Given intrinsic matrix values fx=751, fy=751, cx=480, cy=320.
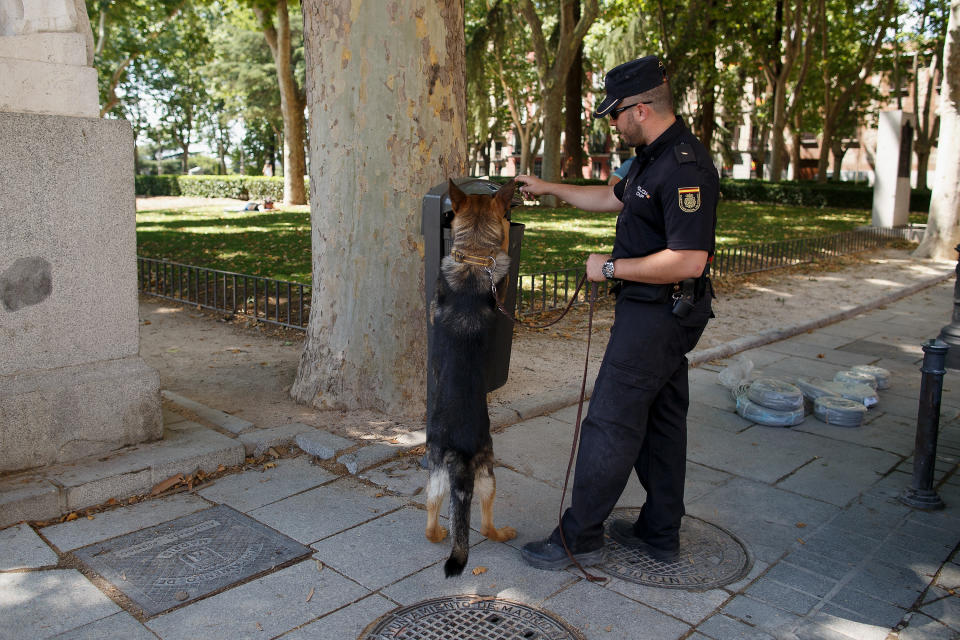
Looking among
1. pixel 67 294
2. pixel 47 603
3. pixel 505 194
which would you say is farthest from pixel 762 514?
pixel 67 294

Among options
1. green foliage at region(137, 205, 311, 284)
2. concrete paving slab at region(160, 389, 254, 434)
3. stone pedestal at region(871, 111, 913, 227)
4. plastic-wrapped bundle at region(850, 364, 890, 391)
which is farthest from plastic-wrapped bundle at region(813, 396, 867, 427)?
stone pedestal at region(871, 111, 913, 227)

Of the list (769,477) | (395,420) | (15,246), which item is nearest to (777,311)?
(769,477)

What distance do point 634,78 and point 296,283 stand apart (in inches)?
223

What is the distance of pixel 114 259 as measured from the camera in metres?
4.65

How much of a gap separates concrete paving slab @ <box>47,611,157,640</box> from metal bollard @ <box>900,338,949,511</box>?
4159 millimetres

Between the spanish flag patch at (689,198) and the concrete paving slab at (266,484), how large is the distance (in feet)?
9.12

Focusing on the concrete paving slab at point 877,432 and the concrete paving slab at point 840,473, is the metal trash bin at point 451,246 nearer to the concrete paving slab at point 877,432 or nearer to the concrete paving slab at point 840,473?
→ the concrete paving slab at point 840,473

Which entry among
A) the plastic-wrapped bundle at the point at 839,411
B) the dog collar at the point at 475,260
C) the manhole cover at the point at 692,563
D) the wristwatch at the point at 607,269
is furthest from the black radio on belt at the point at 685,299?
the plastic-wrapped bundle at the point at 839,411

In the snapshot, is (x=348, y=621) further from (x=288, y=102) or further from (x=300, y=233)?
(x=288, y=102)

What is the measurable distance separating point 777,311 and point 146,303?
861 cm

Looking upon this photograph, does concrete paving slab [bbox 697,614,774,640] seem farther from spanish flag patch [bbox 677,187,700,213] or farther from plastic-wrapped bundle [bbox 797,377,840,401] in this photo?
plastic-wrapped bundle [bbox 797,377,840,401]

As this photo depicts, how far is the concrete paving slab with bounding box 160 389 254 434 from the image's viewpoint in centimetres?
532

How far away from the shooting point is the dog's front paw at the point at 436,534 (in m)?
3.80

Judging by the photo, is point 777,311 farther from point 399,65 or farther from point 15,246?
point 15,246
